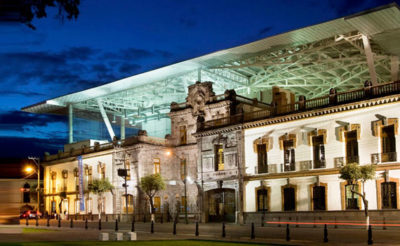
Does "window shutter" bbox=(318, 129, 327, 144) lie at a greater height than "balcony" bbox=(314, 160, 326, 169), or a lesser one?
greater

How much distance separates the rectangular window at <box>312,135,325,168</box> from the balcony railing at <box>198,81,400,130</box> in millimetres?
2402

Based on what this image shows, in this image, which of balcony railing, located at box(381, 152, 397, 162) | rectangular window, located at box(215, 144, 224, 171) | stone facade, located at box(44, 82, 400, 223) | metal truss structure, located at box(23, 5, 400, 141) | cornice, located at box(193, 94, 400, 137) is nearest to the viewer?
balcony railing, located at box(381, 152, 397, 162)

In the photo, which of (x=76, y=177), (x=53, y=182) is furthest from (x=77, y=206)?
(x=53, y=182)

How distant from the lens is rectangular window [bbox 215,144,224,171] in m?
47.8

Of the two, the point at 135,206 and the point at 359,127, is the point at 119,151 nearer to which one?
the point at 135,206

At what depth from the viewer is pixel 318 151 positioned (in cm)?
3988

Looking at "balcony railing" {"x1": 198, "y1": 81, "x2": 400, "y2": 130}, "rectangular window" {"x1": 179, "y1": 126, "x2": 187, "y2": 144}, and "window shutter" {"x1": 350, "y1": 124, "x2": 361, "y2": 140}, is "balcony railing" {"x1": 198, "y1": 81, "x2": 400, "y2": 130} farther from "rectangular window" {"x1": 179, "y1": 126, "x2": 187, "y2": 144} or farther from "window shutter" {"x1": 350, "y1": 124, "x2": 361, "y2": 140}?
"rectangular window" {"x1": 179, "y1": 126, "x2": 187, "y2": 144}

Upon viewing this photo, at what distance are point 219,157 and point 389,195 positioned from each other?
1685 centimetres

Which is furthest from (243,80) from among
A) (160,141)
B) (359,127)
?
(359,127)

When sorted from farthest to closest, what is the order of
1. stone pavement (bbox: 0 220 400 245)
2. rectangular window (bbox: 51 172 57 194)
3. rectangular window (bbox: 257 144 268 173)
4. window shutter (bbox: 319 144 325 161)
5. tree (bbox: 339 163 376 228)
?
rectangular window (bbox: 51 172 57 194) < rectangular window (bbox: 257 144 268 173) < window shutter (bbox: 319 144 325 161) < tree (bbox: 339 163 376 228) < stone pavement (bbox: 0 220 400 245)

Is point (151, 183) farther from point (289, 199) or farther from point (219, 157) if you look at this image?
point (289, 199)

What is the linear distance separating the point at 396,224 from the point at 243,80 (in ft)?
103

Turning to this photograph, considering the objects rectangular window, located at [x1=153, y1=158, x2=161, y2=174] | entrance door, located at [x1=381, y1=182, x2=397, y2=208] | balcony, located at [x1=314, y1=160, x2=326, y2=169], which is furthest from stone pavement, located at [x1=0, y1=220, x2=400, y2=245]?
rectangular window, located at [x1=153, y1=158, x2=161, y2=174]

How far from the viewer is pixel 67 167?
71000mm
